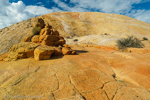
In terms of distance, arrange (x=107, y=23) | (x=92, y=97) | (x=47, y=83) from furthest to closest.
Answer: (x=107, y=23), (x=47, y=83), (x=92, y=97)

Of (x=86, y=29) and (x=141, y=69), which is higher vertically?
(x=86, y=29)

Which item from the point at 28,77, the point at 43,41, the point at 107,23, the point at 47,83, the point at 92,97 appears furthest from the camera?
the point at 107,23

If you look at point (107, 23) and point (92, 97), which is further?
point (107, 23)

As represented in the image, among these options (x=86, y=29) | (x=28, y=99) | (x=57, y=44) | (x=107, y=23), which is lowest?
(x=28, y=99)

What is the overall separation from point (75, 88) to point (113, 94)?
Result: 3.20 ft

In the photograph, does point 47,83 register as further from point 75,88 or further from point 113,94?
point 113,94

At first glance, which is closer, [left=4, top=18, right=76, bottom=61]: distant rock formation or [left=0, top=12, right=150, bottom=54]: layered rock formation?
[left=4, top=18, right=76, bottom=61]: distant rock formation

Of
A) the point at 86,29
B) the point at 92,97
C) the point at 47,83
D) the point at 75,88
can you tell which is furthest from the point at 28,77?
the point at 86,29

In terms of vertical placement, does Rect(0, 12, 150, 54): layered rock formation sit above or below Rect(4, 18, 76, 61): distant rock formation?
above

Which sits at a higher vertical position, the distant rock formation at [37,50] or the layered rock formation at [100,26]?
the layered rock formation at [100,26]

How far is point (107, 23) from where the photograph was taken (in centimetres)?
3219

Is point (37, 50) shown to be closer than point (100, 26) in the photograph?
Yes

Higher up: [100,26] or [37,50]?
[100,26]

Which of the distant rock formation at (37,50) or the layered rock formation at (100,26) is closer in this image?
the distant rock formation at (37,50)
